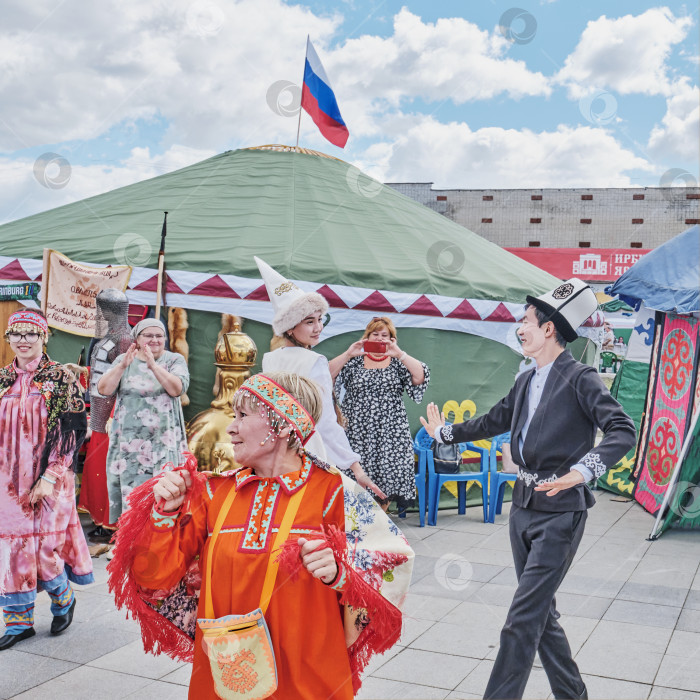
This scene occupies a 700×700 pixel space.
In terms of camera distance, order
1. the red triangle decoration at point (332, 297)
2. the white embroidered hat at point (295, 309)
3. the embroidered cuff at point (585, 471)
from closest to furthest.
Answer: the embroidered cuff at point (585, 471), the white embroidered hat at point (295, 309), the red triangle decoration at point (332, 297)

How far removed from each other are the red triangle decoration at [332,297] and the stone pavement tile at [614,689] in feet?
14.3

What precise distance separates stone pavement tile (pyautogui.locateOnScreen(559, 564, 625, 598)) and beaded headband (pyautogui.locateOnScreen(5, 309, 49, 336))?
354 centimetres

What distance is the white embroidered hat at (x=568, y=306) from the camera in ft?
10.8

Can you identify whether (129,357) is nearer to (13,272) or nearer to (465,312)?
(13,272)

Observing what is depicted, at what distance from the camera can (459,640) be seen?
4.15m

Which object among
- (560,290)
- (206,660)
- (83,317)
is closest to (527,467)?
(560,290)

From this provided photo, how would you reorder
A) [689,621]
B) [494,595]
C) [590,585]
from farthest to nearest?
[590,585], [494,595], [689,621]

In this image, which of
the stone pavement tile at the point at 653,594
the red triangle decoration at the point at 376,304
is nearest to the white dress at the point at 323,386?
the stone pavement tile at the point at 653,594

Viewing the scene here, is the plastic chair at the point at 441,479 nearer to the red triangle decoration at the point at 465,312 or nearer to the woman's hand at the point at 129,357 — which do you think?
the red triangle decoration at the point at 465,312

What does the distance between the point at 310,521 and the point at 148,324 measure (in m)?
3.75

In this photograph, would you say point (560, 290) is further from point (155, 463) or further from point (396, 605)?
point (155, 463)

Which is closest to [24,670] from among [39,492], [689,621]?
[39,492]

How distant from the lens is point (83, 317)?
7.37 meters

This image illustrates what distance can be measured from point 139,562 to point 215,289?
17.4 feet
